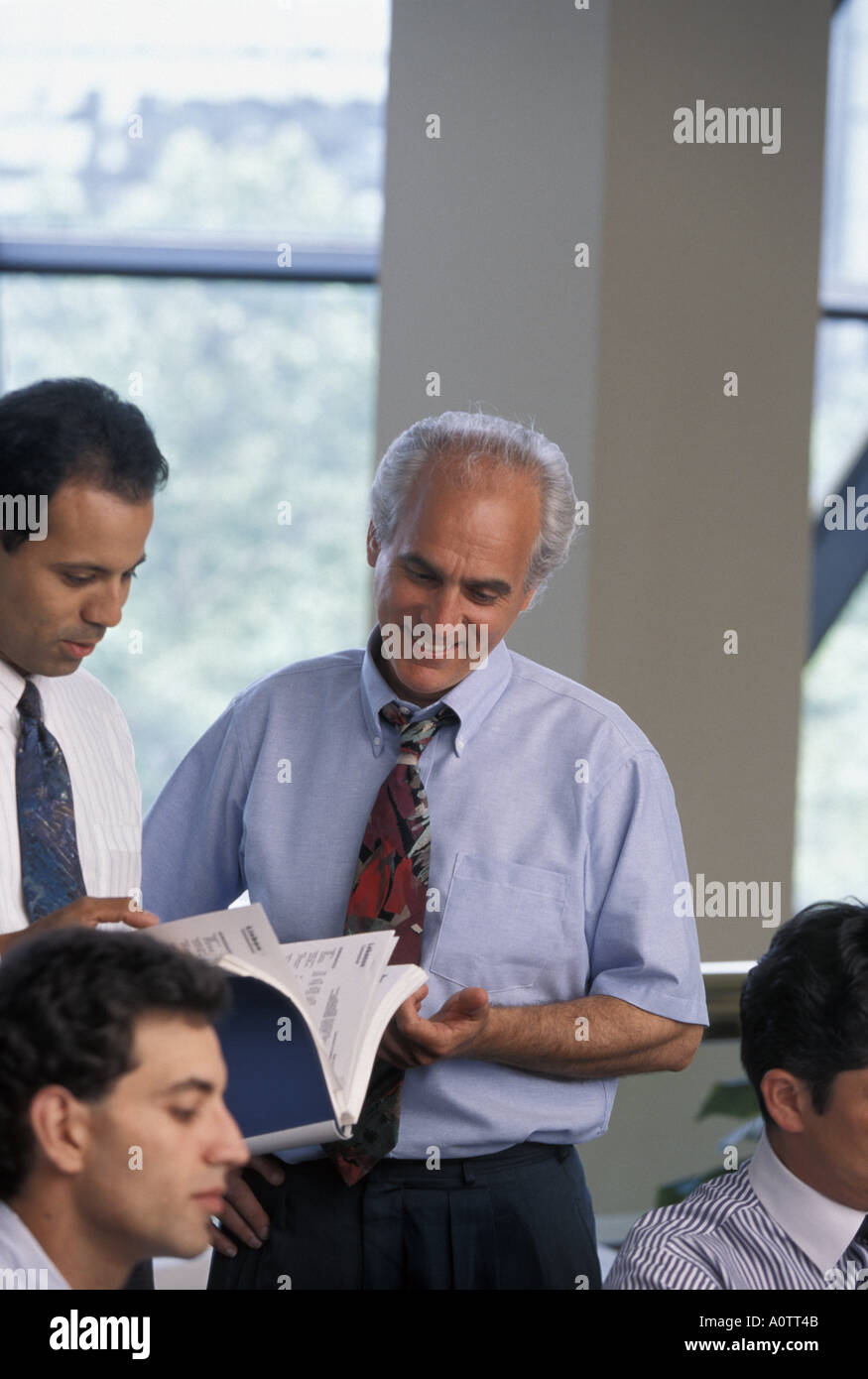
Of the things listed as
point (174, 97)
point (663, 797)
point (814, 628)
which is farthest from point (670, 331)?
point (663, 797)

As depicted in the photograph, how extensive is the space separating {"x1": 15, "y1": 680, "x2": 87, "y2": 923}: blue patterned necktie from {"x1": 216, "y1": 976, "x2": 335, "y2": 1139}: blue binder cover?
26 cm

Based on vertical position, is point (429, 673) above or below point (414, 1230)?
above

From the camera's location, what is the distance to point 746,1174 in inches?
67.5

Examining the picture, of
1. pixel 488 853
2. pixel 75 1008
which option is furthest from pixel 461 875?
pixel 75 1008

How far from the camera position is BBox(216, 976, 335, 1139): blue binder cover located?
4.91ft

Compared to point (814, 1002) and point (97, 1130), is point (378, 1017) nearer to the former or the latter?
point (97, 1130)

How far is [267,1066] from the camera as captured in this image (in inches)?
61.0

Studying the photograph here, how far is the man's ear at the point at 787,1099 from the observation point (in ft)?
5.39

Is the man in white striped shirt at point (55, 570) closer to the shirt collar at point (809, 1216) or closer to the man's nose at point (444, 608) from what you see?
the man's nose at point (444, 608)

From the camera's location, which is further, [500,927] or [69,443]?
[500,927]

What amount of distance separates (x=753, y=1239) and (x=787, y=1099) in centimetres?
16

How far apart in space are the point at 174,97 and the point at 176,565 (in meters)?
1.47

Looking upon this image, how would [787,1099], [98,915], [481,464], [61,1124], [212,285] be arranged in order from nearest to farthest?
[61,1124] < [98,915] < [787,1099] < [481,464] < [212,285]

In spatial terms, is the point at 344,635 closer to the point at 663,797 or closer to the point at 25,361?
the point at 25,361
